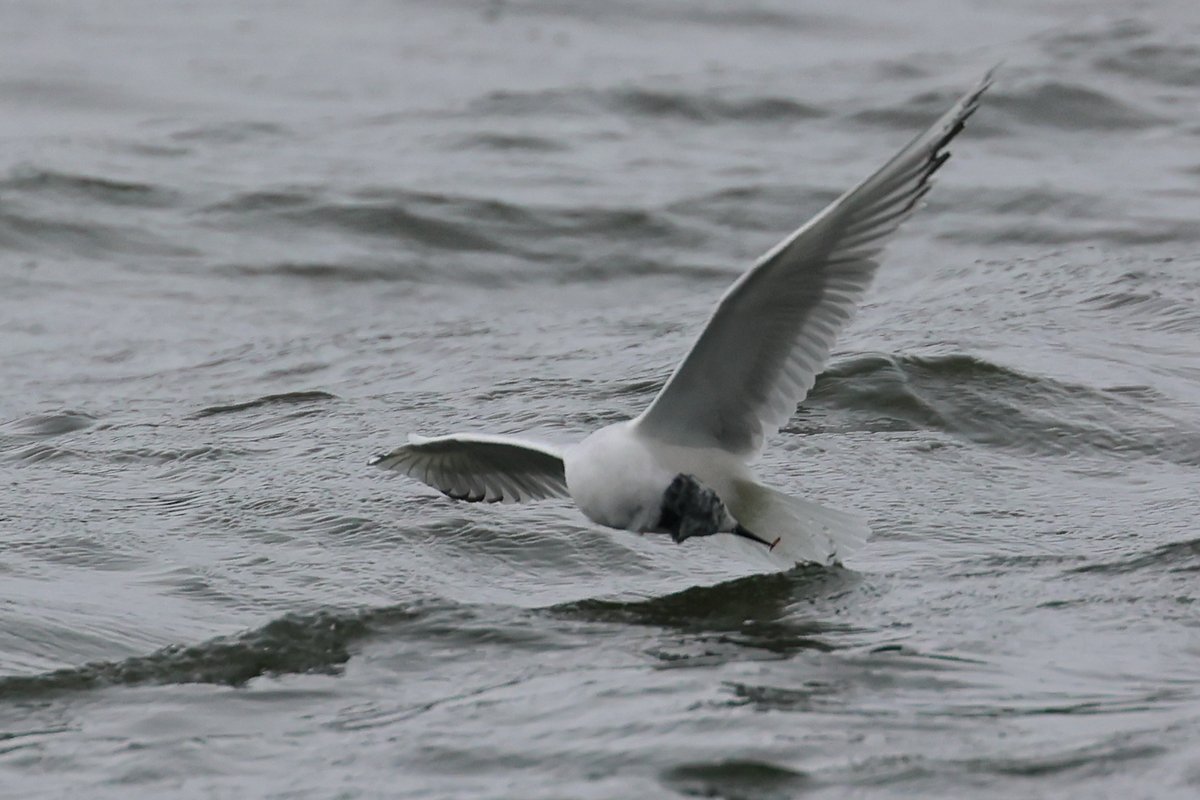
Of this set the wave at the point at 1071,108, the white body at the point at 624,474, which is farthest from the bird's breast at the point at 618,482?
Answer: the wave at the point at 1071,108

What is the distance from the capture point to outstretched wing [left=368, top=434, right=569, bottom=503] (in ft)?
21.6

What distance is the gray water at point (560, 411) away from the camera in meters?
4.93

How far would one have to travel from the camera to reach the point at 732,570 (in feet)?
21.2

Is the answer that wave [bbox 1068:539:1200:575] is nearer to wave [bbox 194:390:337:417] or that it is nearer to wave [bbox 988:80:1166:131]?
wave [bbox 194:390:337:417]

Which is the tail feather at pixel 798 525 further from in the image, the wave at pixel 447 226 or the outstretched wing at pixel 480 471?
the wave at pixel 447 226

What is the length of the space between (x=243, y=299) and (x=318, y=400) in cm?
269

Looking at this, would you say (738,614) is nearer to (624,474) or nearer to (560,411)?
(624,474)

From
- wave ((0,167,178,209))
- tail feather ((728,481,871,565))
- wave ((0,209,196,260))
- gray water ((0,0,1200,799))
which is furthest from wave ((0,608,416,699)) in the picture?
wave ((0,167,178,209))

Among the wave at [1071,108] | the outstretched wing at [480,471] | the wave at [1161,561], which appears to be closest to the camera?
the wave at [1161,561]

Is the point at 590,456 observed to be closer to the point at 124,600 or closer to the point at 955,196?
the point at 124,600

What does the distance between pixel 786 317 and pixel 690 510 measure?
656 millimetres

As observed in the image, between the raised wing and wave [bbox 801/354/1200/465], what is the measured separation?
1855mm

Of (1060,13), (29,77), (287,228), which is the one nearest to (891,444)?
(287,228)

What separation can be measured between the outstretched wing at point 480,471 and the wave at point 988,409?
1594mm
